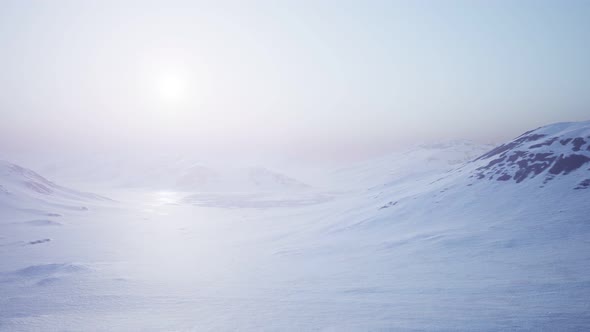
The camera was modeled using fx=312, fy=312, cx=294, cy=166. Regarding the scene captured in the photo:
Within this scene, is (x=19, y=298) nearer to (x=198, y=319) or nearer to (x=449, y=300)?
(x=198, y=319)

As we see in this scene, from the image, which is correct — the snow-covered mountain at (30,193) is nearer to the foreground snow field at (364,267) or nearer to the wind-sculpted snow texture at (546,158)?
the foreground snow field at (364,267)


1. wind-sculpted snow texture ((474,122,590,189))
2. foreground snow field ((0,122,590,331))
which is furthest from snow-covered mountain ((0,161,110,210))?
wind-sculpted snow texture ((474,122,590,189))

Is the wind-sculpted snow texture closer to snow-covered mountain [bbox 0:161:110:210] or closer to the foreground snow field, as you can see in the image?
the foreground snow field

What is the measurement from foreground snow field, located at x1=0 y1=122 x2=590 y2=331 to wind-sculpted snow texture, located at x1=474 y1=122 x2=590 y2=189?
287 millimetres

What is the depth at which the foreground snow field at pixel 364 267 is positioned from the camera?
14.7 meters

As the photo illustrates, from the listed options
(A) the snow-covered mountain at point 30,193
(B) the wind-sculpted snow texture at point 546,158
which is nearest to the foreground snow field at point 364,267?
(B) the wind-sculpted snow texture at point 546,158

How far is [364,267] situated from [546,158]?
119 ft

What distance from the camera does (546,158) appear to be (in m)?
44.2

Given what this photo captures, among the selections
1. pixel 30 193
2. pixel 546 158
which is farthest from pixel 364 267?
pixel 30 193

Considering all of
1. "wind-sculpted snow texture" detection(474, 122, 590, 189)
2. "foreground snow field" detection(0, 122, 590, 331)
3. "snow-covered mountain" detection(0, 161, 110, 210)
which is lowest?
"foreground snow field" detection(0, 122, 590, 331)

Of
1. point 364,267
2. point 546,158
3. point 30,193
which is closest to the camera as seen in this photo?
point 364,267

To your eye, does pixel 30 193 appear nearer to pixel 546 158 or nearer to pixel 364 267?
pixel 364 267

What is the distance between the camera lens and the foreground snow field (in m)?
14.7

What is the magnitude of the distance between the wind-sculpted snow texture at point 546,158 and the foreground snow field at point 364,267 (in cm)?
29
